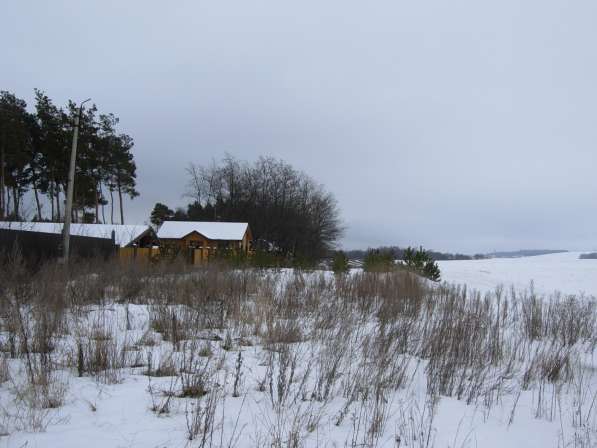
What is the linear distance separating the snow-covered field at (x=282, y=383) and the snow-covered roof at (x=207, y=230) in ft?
89.5

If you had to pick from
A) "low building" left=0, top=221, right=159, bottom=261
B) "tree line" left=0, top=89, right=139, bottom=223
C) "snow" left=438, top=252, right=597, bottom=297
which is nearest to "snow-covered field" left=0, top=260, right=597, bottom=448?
"low building" left=0, top=221, right=159, bottom=261

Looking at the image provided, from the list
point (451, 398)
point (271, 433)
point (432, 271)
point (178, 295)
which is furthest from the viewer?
point (432, 271)

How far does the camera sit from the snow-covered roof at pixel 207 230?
34.0 meters

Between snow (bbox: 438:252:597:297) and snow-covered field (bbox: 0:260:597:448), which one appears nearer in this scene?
snow-covered field (bbox: 0:260:597:448)

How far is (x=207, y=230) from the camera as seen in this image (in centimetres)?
3447

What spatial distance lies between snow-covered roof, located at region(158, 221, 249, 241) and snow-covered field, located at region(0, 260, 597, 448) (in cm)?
2729

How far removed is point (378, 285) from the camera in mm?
9219

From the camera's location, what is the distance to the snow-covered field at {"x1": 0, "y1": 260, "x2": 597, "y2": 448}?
2.75 metres

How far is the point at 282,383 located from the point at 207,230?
32.2 meters

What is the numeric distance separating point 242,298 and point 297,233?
134 ft

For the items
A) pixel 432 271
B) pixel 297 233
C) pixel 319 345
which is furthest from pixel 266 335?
pixel 297 233

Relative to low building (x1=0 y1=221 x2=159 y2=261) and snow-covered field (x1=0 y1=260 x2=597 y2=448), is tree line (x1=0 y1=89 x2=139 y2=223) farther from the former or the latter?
snow-covered field (x1=0 y1=260 x2=597 y2=448)

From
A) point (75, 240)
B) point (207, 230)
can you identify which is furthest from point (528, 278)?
point (75, 240)

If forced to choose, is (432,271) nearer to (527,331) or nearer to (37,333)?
(527,331)
